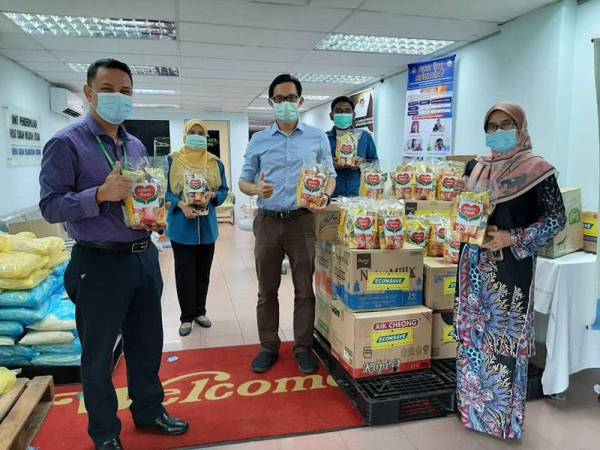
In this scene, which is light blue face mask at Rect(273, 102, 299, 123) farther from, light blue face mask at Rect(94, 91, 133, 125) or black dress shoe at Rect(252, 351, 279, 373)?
black dress shoe at Rect(252, 351, 279, 373)

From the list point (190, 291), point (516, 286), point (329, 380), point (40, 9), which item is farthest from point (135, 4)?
point (516, 286)

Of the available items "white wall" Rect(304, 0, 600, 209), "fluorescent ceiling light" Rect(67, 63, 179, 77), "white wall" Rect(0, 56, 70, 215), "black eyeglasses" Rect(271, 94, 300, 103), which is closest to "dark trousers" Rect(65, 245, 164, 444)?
"black eyeglasses" Rect(271, 94, 300, 103)

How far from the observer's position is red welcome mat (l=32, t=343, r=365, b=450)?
2.12 metres

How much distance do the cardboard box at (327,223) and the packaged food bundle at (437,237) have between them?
635mm

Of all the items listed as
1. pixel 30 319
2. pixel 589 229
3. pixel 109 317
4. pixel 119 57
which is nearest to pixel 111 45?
pixel 119 57

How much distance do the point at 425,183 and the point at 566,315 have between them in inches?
47.1

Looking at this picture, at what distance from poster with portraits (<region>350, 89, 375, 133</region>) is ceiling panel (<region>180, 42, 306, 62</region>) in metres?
2.23

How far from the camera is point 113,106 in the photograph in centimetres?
177

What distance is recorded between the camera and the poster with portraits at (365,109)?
7.12 metres

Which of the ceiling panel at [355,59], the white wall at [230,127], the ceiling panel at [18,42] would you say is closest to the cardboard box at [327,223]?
the ceiling panel at [355,59]

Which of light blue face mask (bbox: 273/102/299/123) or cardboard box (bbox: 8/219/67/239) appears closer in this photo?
light blue face mask (bbox: 273/102/299/123)

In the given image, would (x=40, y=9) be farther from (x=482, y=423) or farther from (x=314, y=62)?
(x=482, y=423)

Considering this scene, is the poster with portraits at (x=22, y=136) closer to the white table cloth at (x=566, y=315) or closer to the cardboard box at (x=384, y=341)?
the cardboard box at (x=384, y=341)

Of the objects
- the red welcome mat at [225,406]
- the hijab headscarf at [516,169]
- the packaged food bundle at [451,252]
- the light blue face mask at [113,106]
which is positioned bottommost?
the red welcome mat at [225,406]
